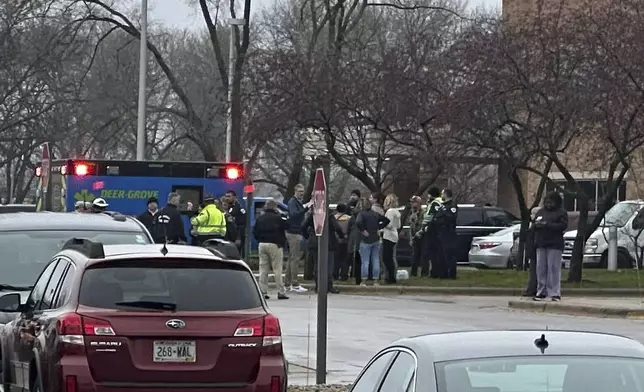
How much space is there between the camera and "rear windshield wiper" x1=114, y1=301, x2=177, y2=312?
9.71m

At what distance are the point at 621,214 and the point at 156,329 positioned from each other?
25777 millimetres

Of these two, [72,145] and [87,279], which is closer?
[87,279]

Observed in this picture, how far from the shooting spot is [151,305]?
9.73m

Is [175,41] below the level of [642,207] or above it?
above

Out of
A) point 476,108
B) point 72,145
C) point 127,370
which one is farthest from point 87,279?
point 72,145

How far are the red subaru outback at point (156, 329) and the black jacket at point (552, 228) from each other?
1355cm

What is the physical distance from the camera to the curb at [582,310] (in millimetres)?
21688

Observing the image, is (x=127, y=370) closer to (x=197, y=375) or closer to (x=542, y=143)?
(x=197, y=375)

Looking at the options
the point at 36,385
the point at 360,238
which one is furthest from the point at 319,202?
the point at 360,238

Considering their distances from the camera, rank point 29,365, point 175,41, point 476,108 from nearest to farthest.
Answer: point 29,365 → point 476,108 → point 175,41

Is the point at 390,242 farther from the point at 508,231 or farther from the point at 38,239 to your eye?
the point at 38,239

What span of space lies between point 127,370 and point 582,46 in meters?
18.6

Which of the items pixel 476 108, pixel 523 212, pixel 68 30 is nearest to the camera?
pixel 476 108

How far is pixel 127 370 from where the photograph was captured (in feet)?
31.3
